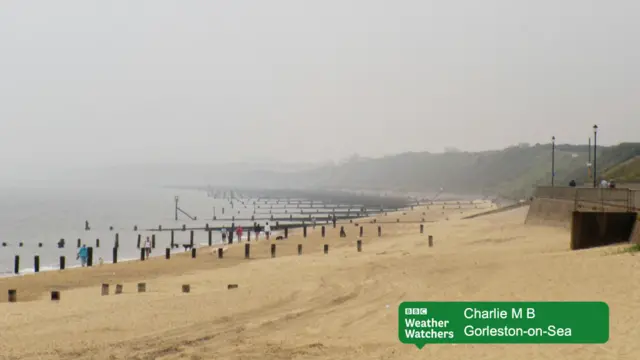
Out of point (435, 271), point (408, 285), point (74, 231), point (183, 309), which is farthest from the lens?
point (74, 231)

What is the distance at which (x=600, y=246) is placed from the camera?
20.4 meters

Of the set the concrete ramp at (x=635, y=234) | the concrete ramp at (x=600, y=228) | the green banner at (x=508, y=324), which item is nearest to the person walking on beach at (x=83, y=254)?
the concrete ramp at (x=600, y=228)

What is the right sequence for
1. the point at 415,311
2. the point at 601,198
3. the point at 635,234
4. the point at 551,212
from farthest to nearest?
the point at 551,212 < the point at 601,198 < the point at 635,234 < the point at 415,311

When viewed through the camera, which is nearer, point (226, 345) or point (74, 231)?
point (226, 345)

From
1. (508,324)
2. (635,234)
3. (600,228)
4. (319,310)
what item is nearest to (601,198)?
(600,228)

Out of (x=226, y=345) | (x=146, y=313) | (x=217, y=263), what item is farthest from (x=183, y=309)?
(x=217, y=263)

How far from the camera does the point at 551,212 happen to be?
37469mm

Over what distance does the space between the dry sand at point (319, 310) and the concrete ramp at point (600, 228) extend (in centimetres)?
169

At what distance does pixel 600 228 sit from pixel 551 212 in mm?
17131

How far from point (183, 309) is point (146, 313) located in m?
0.97

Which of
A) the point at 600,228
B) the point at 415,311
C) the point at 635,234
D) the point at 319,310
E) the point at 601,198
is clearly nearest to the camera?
the point at 415,311

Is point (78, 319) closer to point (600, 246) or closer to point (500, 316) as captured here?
point (500, 316)

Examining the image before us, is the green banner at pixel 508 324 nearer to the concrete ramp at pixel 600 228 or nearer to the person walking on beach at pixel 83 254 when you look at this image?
the concrete ramp at pixel 600 228

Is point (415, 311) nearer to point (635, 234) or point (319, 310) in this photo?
point (319, 310)
